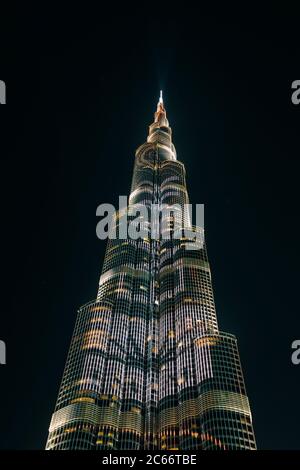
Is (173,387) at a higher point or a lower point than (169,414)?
higher

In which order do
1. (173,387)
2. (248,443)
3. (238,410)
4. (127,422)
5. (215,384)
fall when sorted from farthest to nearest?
(173,387)
(127,422)
(215,384)
(238,410)
(248,443)

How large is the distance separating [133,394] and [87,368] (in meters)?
24.2

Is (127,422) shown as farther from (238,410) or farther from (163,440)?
(238,410)

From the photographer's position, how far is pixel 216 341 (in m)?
190

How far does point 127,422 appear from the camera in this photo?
182 meters
